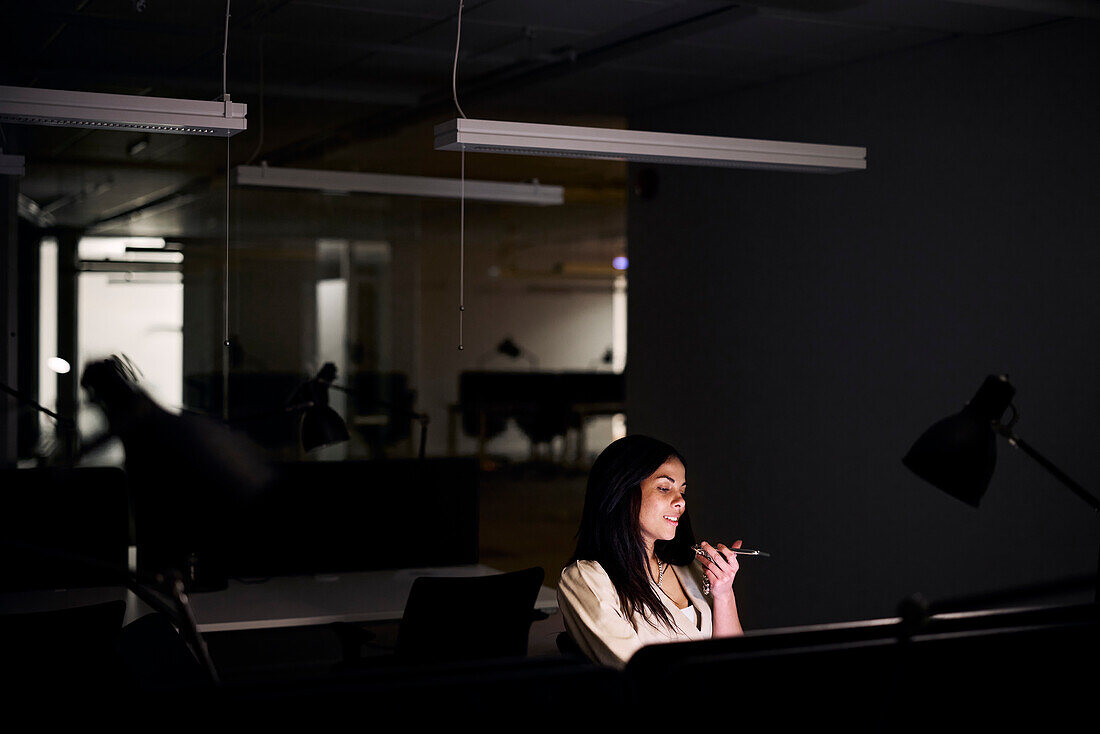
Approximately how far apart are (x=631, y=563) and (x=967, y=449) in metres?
0.85

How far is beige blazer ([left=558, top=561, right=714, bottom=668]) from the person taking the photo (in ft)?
9.22

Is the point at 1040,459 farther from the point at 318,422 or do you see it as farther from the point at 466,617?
the point at 318,422

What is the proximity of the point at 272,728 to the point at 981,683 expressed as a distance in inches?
47.5

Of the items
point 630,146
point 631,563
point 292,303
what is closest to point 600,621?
point 631,563

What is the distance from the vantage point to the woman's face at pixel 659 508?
3016 mm

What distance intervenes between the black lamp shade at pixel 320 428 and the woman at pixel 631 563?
140 centimetres

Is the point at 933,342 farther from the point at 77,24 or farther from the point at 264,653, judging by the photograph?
the point at 77,24

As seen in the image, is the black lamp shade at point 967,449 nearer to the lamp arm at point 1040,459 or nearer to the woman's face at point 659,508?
the lamp arm at point 1040,459

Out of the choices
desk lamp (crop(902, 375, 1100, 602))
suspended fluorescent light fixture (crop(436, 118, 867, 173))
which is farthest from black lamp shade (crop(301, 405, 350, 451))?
desk lamp (crop(902, 375, 1100, 602))

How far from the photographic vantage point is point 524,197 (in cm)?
589

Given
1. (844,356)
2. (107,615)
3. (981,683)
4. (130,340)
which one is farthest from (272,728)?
(130,340)

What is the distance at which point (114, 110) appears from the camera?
9.71ft

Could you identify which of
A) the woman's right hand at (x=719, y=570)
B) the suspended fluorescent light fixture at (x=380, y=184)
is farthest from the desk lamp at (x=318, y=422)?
the woman's right hand at (x=719, y=570)

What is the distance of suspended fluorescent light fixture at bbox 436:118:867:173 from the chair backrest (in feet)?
3.90
